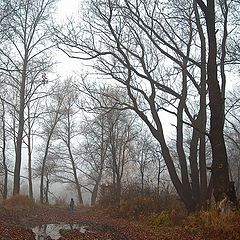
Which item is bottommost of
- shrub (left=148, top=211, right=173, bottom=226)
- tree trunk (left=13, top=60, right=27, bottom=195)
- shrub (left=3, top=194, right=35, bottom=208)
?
shrub (left=148, top=211, right=173, bottom=226)

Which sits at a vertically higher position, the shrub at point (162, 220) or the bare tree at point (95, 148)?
the bare tree at point (95, 148)

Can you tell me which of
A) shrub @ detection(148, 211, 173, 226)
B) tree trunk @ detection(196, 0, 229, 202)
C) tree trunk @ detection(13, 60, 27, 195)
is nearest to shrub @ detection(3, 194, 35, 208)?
tree trunk @ detection(13, 60, 27, 195)

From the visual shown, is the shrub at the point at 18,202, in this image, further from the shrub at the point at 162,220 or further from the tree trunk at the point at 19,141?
the shrub at the point at 162,220

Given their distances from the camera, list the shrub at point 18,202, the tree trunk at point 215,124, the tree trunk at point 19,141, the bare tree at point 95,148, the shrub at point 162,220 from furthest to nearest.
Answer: the bare tree at point 95,148, the tree trunk at point 19,141, the shrub at point 18,202, the shrub at point 162,220, the tree trunk at point 215,124

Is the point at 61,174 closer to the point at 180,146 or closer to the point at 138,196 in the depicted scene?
the point at 138,196

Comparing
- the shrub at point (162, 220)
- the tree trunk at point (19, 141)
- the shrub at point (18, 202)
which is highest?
the tree trunk at point (19, 141)

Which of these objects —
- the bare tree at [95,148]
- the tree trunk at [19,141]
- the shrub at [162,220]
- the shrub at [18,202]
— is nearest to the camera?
the shrub at [162,220]

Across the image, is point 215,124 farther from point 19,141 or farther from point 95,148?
point 95,148

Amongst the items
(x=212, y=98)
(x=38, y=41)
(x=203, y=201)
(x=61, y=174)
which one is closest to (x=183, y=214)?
(x=203, y=201)

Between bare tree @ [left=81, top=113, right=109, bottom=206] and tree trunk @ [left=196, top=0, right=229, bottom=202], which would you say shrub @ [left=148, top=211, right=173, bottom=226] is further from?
bare tree @ [left=81, top=113, right=109, bottom=206]

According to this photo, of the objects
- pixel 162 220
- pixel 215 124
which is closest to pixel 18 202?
pixel 162 220

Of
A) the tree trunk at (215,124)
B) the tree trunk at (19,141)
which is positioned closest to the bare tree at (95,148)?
the tree trunk at (19,141)

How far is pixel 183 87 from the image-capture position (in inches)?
672

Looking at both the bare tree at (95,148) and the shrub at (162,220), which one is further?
the bare tree at (95,148)
